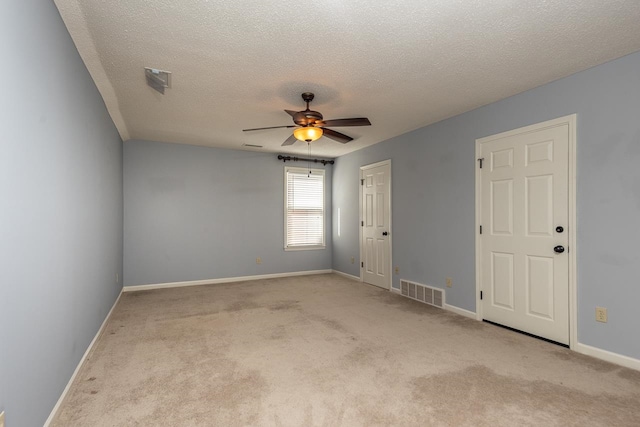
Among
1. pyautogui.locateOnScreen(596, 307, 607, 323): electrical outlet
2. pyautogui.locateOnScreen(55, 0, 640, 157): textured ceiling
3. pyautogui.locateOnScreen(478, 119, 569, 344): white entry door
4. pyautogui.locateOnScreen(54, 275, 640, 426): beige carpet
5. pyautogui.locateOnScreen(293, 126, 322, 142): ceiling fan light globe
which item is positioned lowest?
pyautogui.locateOnScreen(54, 275, 640, 426): beige carpet

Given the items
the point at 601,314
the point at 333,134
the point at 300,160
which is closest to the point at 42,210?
the point at 333,134

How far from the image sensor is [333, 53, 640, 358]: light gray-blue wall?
268 centimetres

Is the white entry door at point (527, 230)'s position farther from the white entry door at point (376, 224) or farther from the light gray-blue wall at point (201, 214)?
the light gray-blue wall at point (201, 214)

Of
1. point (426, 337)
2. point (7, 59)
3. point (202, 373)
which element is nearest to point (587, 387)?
point (426, 337)

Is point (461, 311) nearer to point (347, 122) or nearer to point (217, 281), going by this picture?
point (347, 122)

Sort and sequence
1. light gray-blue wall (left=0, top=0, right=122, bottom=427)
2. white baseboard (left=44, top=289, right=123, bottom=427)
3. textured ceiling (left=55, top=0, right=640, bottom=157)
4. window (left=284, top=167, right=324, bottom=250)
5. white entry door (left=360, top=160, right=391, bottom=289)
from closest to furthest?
light gray-blue wall (left=0, top=0, right=122, bottom=427)
white baseboard (left=44, top=289, right=123, bottom=427)
textured ceiling (left=55, top=0, right=640, bottom=157)
white entry door (left=360, top=160, right=391, bottom=289)
window (left=284, top=167, right=324, bottom=250)

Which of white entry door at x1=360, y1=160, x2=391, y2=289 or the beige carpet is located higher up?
white entry door at x1=360, y1=160, x2=391, y2=289

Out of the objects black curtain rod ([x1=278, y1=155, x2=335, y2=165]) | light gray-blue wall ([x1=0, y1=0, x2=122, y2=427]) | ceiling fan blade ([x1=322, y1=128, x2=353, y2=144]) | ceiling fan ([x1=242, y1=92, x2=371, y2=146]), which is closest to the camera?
light gray-blue wall ([x1=0, y1=0, x2=122, y2=427])

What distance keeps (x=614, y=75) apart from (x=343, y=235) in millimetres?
4787

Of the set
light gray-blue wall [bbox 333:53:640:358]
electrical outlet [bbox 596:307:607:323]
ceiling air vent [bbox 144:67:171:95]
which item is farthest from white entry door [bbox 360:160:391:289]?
ceiling air vent [bbox 144:67:171:95]

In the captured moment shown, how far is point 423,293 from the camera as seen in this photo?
4.67m

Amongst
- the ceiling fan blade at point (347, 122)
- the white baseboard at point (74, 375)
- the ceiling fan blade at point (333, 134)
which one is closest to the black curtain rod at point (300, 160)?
the ceiling fan blade at point (333, 134)

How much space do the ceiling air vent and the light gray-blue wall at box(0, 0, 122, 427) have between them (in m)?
0.49

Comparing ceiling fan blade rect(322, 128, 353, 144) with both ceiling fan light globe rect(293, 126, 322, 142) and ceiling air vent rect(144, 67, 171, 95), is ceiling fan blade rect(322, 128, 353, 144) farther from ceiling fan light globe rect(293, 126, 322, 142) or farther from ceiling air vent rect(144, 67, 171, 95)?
ceiling air vent rect(144, 67, 171, 95)
